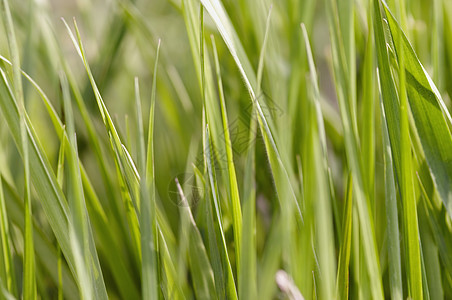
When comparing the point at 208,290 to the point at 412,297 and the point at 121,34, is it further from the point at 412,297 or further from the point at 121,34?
the point at 121,34

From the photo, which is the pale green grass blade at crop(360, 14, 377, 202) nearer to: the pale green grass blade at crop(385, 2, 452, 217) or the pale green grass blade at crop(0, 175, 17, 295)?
the pale green grass blade at crop(385, 2, 452, 217)


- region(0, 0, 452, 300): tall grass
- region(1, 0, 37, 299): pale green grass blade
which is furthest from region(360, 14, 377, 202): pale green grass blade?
region(1, 0, 37, 299): pale green grass blade

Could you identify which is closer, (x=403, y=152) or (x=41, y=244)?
(x=403, y=152)

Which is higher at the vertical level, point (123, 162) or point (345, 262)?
point (123, 162)

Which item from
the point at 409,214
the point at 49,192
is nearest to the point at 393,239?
the point at 409,214

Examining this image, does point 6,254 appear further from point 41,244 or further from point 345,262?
point 345,262

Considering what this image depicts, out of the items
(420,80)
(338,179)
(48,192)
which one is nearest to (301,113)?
(338,179)

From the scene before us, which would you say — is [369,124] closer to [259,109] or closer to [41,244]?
[259,109]

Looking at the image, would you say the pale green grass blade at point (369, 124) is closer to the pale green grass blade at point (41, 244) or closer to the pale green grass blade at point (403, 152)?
the pale green grass blade at point (403, 152)
